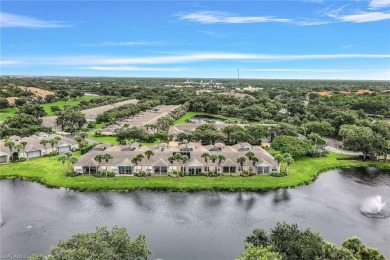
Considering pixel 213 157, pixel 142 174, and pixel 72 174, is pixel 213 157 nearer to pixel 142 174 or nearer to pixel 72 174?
pixel 142 174

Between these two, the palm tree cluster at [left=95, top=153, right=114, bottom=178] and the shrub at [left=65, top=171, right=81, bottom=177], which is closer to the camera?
the shrub at [left=65, top=171, right=81, bottom=177]

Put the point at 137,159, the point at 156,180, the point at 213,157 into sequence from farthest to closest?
the point at 213,157
the point at 137,159
the point at 156,180

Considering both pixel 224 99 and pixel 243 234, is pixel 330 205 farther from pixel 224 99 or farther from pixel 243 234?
pixel 224 99

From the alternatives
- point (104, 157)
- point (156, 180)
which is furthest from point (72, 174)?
point (156, 180)

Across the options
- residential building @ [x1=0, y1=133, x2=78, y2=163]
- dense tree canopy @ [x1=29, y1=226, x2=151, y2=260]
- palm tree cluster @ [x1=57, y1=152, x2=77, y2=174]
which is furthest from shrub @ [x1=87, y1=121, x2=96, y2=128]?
dense tree canopy @ [x1=29, y1=226, x2=151, y2=260]

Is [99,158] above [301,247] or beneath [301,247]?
beneath

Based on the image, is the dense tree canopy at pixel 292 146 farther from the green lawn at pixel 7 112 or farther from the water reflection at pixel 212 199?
the green lawn at pixel 7 112

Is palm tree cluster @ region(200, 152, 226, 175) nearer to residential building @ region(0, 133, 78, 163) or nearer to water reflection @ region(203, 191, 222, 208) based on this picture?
water reflection @ region(203, 191, 222, 208)
